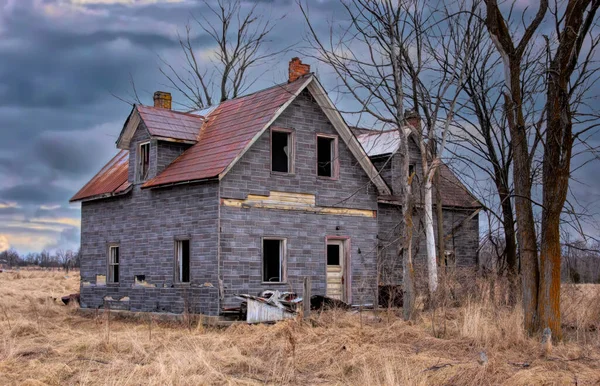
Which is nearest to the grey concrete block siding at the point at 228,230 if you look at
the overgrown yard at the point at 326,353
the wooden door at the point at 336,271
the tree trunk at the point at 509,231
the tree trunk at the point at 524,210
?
the wooden door at the point at 336,271

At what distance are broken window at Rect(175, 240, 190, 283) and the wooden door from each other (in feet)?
13.4

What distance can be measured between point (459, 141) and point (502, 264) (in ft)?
12.6

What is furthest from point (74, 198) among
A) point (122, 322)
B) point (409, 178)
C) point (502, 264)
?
point (502, 264)

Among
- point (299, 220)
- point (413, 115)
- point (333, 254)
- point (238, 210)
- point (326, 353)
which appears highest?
point (413, 115)

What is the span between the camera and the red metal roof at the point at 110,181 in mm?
22828

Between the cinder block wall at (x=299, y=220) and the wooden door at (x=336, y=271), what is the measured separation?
13.3 inches

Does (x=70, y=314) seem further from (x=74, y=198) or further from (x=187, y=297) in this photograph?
(x=187, y=297)

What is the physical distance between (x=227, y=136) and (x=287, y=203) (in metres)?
2.62

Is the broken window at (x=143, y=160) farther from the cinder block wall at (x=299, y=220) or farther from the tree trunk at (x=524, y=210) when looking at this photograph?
the tree trunk at (x=524, y=210)

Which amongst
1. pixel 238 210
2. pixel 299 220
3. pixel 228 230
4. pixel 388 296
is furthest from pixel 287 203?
pixel 388 296

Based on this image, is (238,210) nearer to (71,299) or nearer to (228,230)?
(228,230)

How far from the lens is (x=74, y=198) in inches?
979

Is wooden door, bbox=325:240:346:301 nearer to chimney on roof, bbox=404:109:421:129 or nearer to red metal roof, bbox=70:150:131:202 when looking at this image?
chimney on roof, bbox=404:109:421:129

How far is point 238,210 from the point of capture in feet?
64.4
